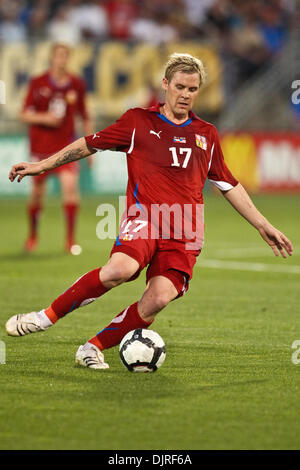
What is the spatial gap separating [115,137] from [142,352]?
137 centimetres

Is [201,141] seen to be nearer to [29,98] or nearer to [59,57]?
[59,57]

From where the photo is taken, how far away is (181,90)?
6.02m

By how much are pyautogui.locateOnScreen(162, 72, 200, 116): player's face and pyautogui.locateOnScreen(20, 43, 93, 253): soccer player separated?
6.37 metres

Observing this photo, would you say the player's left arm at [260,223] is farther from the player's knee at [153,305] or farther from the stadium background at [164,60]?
the stadium background at [164,60]

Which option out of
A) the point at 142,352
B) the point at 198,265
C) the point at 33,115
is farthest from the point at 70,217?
the point at 142,352

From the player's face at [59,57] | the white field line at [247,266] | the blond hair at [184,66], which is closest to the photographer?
the blond hair at [184,66]

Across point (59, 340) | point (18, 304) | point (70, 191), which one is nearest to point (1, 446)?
point (59, 340)

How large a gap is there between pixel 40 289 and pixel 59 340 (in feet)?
8.38

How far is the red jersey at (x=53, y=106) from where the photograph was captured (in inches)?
499

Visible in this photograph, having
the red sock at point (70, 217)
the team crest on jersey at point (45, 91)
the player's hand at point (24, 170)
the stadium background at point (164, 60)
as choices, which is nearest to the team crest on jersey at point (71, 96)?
the team crest on jersey at point (45, 91)

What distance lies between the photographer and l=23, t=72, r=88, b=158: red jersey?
1266 cm

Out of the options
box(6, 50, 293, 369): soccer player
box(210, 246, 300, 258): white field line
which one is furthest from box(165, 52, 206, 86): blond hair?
box(210, 246, 300, 258): white field line
